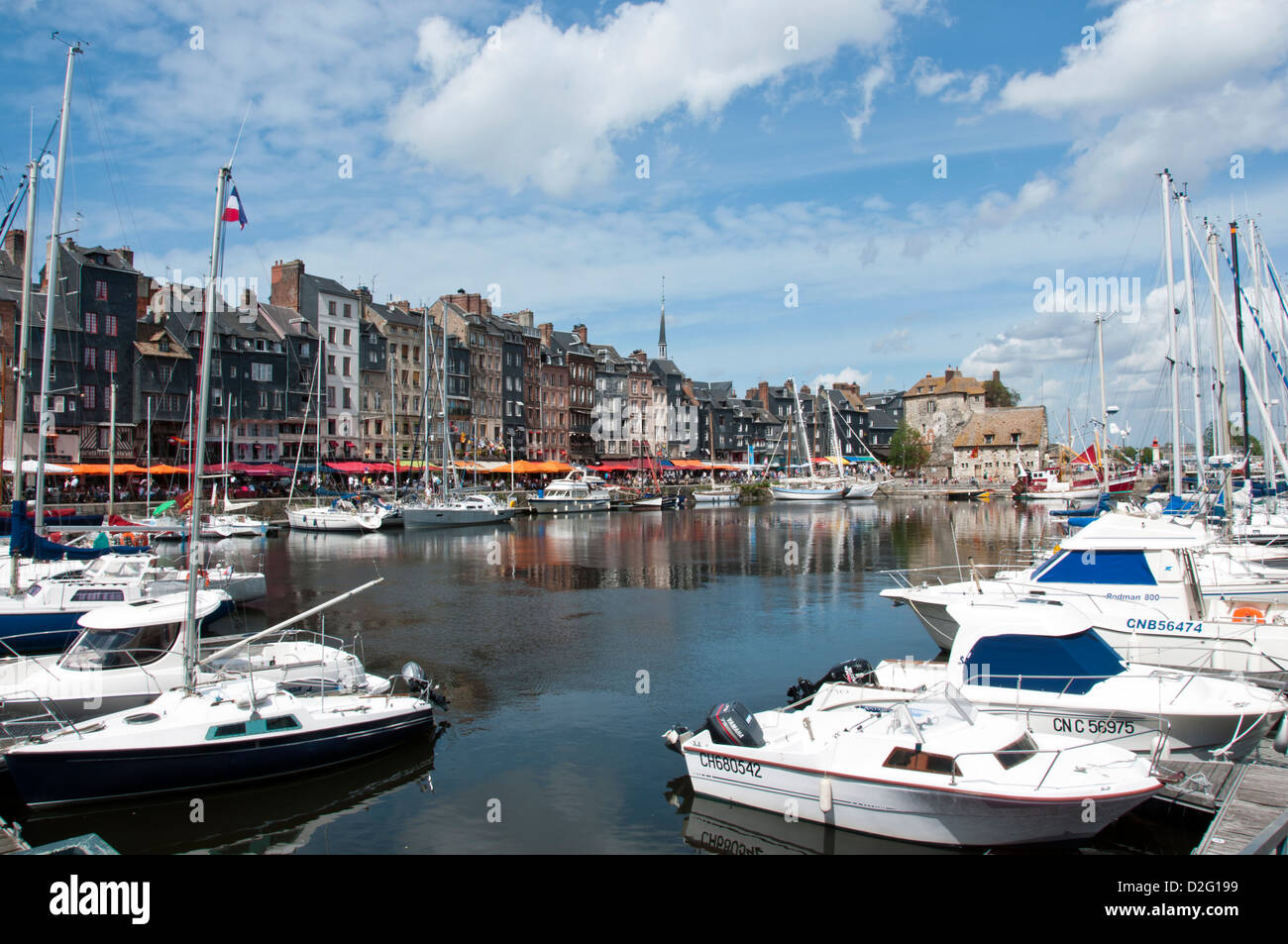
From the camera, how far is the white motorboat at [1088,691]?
15203mm

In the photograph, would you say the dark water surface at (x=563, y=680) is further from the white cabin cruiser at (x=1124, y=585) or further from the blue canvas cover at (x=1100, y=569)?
the blue canvas cover at (x=1100, y=569)

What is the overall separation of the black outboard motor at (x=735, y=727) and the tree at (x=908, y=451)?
142199mm

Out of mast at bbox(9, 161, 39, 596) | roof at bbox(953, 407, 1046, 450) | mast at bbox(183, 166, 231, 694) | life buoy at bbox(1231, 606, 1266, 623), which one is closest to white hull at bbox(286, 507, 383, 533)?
mast at bbox(9, 161, 39, 596)

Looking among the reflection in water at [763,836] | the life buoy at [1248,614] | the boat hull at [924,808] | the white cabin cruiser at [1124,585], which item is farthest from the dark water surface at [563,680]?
the life buoy at [1248,614]

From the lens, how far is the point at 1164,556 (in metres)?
22.7

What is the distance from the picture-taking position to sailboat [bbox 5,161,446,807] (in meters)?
14.7

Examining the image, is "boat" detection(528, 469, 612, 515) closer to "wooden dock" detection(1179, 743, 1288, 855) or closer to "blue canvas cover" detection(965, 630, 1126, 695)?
"blue canvas cover" detection(965, 630, 1126, 695)

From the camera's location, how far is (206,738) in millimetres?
15375

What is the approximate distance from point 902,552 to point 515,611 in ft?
95.8

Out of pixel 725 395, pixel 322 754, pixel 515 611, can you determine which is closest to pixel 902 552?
pixel 515 611

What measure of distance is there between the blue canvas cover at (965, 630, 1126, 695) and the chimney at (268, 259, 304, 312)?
298 feet

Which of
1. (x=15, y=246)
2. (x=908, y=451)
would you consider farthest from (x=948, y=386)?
(x=15, y=246)
